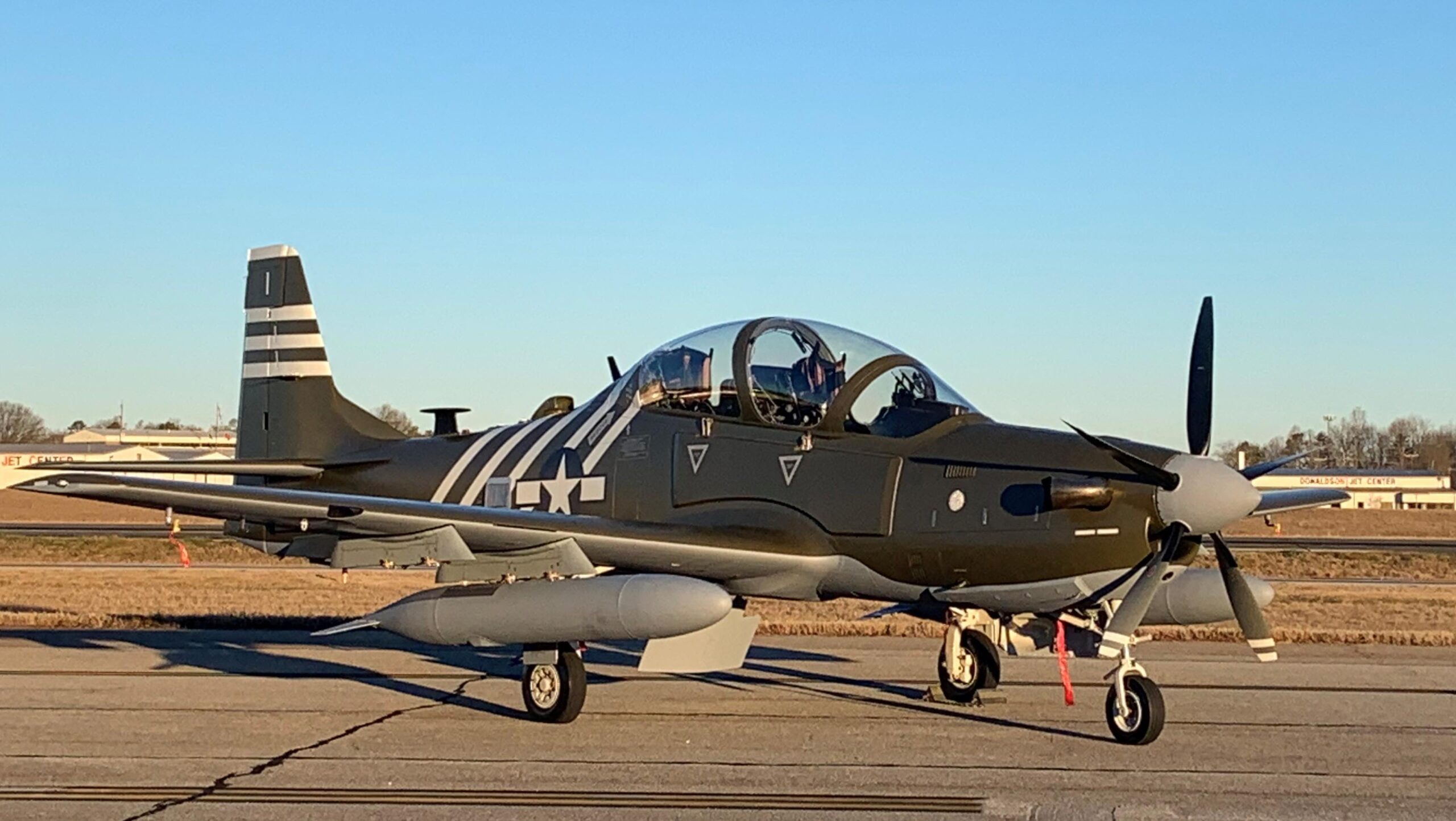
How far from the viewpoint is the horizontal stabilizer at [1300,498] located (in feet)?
38.5

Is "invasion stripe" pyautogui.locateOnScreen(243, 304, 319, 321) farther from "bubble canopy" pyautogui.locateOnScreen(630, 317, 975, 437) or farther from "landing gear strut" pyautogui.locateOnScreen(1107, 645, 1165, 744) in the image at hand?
"landing gear strut" pyautogui.locateOnScreen(1107, 645, 1165, 744)

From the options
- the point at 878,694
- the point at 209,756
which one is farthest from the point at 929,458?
the point at 209,756

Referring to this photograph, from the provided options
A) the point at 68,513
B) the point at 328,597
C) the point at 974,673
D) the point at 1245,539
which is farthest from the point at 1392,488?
the point at 974,673

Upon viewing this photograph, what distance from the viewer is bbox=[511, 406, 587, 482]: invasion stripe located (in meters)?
14.1

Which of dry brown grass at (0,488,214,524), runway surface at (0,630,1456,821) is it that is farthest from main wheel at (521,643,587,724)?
dry brown grass at (0,488,214,524)

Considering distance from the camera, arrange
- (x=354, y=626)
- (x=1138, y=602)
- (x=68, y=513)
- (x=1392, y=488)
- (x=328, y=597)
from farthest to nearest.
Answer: (x=1392, y=488) < (x=68, y=513) < (x=328, y=597) < (x=354, y=626) < (x=1138, y=602)

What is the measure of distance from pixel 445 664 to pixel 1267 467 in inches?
335

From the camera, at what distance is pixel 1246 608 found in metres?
10.8

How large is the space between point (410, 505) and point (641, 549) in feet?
5.69

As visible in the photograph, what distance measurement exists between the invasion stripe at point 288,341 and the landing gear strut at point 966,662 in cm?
799

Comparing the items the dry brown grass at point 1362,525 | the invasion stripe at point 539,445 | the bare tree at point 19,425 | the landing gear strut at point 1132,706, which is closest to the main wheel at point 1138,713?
the landing gear strut at point 1132,706

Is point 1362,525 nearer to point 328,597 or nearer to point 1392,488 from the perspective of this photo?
point 1392,488

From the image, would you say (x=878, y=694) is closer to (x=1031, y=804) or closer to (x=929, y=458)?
(x=929, y=458)

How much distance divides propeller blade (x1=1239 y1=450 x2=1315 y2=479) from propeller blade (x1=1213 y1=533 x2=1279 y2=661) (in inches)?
18.8
